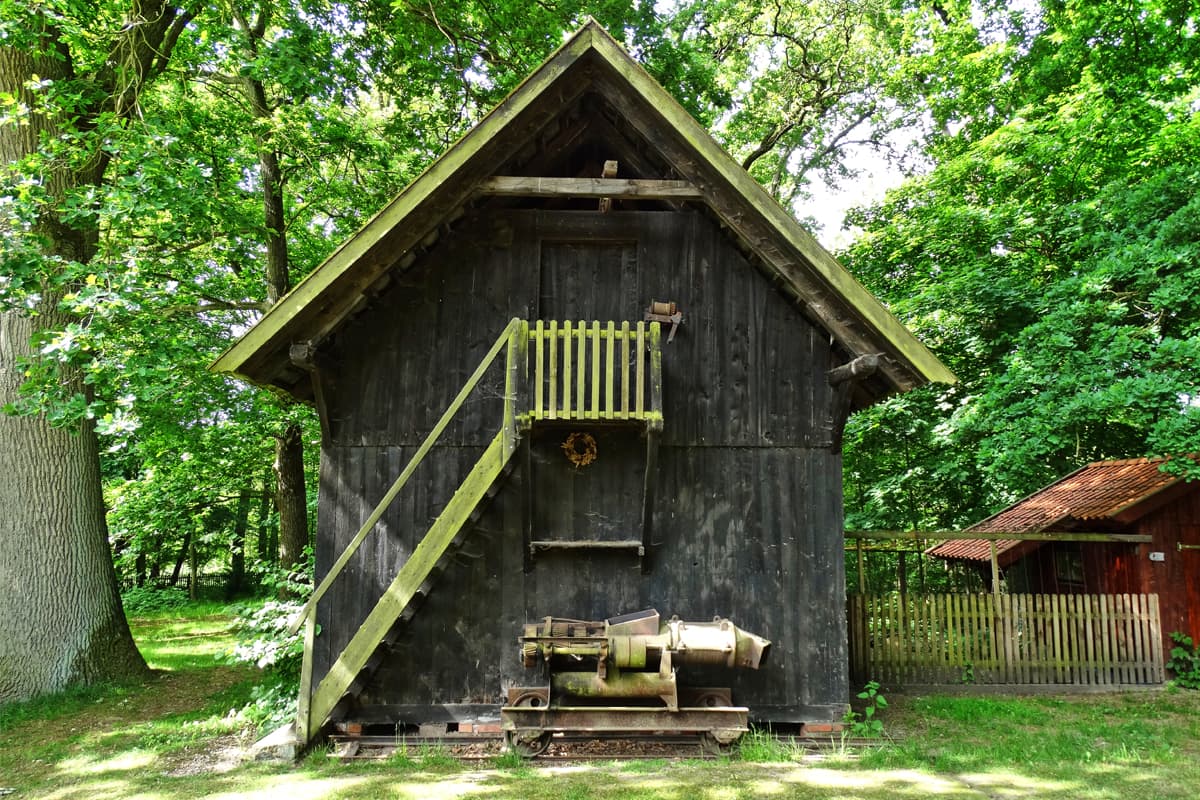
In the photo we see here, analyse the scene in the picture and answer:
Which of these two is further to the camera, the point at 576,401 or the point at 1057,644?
the point at 1057,644

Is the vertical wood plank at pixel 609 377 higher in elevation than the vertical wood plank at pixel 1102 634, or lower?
higher

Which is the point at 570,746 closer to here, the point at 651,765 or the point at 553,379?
the point at 651,765

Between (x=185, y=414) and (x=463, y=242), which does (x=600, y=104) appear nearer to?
(x=463, y=242)

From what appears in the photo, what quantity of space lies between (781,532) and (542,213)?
14.8 ft

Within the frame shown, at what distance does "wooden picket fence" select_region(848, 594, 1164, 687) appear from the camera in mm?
9773

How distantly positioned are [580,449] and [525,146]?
3466 millimetres

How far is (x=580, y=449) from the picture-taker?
25.2 feet

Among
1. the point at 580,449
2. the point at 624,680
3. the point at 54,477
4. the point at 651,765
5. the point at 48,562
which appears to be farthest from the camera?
the point at 54,477

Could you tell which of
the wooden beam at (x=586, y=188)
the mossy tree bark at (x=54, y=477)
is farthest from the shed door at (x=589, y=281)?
the mossy tree bark at (x=54, y=477)

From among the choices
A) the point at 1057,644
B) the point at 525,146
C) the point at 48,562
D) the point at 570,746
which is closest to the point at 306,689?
the point at 570,746

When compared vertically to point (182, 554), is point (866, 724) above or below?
below

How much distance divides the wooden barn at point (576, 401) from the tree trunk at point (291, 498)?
6.99 metres

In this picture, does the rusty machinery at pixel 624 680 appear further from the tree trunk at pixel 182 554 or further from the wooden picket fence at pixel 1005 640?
the tree trunk at pixel 182 554

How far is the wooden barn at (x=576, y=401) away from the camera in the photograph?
7.01 metres
